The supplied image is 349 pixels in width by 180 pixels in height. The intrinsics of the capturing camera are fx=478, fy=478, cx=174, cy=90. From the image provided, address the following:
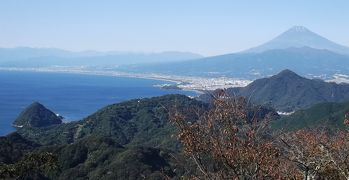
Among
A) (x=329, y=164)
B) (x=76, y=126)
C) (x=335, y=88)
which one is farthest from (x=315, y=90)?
(x=329, y=164)

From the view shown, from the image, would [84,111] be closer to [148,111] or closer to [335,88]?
[148,111]

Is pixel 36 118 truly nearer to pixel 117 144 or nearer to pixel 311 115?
pixel 117 144

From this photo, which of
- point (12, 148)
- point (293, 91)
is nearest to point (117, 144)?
point (12, 148)

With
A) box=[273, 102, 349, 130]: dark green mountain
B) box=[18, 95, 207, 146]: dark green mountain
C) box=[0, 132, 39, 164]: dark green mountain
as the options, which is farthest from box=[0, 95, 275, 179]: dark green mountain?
box=[273, 102, 349, 130]: dark green mountain

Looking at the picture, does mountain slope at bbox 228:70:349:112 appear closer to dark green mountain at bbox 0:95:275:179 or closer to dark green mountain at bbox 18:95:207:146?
dark green mountain at bbox 18:95:207:146

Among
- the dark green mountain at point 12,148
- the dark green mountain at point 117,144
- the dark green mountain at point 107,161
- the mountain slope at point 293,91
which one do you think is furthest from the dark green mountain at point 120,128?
the mountain slope at point 293,91
